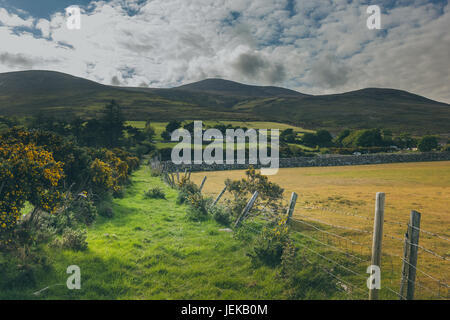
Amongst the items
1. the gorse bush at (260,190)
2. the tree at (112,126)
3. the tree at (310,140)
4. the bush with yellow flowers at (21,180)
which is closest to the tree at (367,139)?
the tree at (310,140)

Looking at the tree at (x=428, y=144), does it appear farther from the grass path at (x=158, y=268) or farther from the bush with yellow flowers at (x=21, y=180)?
the bush with yellow flowers at (x=21, y=180)

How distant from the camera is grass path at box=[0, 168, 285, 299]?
17.6ft

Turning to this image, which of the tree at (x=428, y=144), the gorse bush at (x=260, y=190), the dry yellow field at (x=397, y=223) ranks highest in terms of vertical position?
the tree at (x=428, y=144)

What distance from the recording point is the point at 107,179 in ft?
41.2

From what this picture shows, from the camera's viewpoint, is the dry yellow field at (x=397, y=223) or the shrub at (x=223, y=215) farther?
the shrub at (x=223, y=215)

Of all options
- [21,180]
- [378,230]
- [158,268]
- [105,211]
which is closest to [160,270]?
[158,268]

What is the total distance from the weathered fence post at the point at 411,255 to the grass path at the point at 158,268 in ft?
7.72

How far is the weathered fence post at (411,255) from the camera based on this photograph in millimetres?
4414

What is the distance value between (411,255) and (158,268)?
18.3 ft

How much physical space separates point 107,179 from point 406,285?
40.2 ft

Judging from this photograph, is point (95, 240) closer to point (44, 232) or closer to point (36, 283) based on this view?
point (44, 232)

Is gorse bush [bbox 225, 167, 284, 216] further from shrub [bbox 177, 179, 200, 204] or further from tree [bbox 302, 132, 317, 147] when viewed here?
tree [bbox 302, 132, 317, 147]
